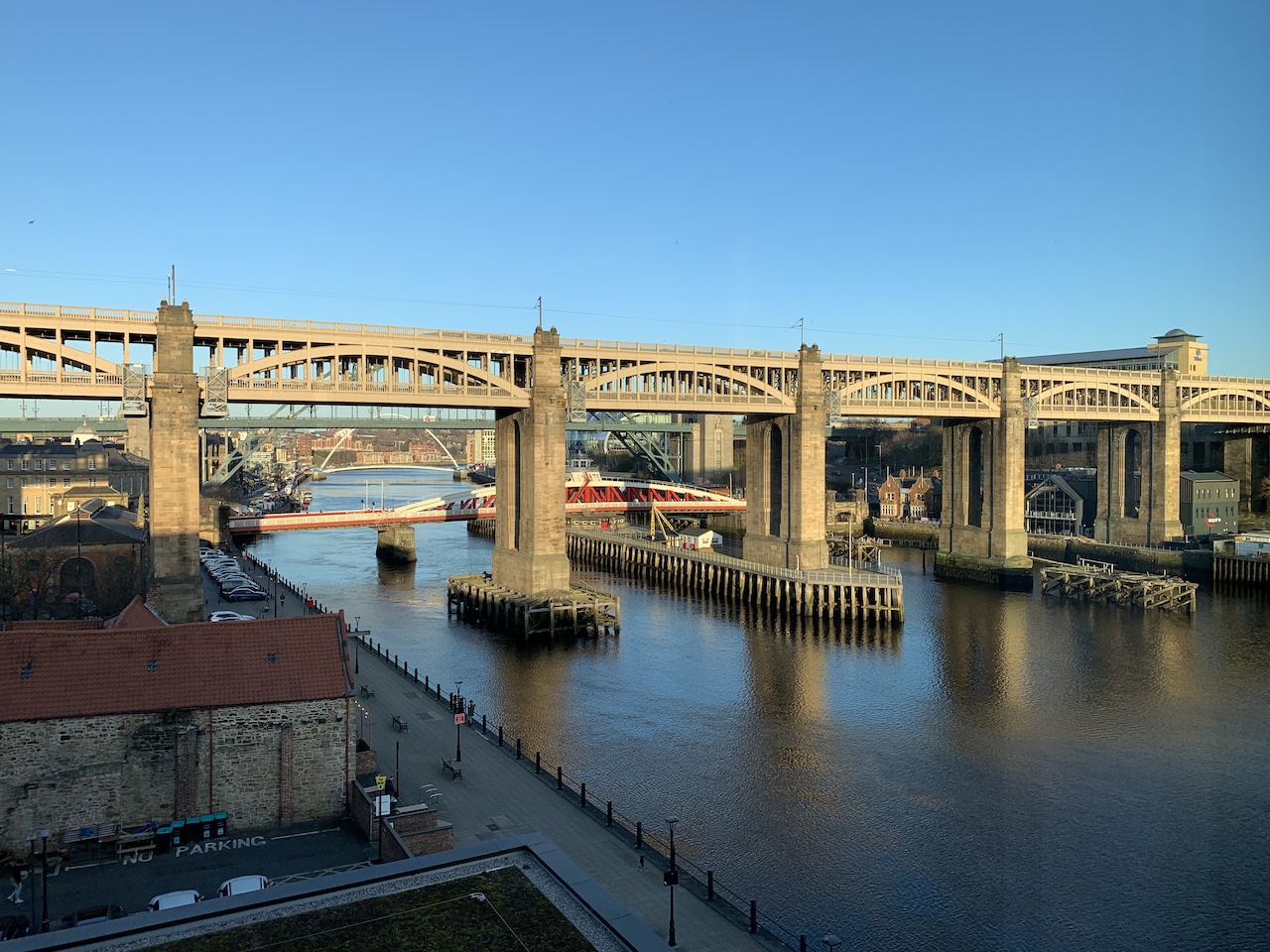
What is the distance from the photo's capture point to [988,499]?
81938 millimetres

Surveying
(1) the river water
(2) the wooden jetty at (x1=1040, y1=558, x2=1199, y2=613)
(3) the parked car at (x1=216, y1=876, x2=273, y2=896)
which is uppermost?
(2) the wooden jetty at (x1=1040, y1=558, x2=1199, y2=613)

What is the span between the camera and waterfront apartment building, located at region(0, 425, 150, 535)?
3243 inches

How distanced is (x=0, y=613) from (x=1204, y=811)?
174ft

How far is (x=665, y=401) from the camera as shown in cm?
6850

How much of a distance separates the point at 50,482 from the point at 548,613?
178 ft

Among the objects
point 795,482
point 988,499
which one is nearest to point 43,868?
point 795,482

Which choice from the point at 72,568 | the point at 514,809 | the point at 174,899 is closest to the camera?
the point at 174,899

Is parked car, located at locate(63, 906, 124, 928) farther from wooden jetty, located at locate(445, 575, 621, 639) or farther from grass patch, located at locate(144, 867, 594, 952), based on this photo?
wooden jetty, located at locate(445, 575, 621, 639)

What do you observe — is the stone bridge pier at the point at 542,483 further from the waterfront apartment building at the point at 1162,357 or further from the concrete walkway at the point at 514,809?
the waterfront apartment building at the point at 1162,357

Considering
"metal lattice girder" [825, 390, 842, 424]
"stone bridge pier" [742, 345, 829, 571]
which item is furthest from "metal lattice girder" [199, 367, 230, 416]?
"metal lattice girder" [825, 390, 842, 424]

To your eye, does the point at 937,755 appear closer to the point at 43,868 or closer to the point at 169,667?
the point at 169,667

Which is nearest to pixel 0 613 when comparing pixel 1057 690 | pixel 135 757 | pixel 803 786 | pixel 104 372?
pixel 104 372

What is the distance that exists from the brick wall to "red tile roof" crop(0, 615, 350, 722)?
35cm

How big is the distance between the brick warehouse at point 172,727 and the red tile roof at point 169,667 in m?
0.03
